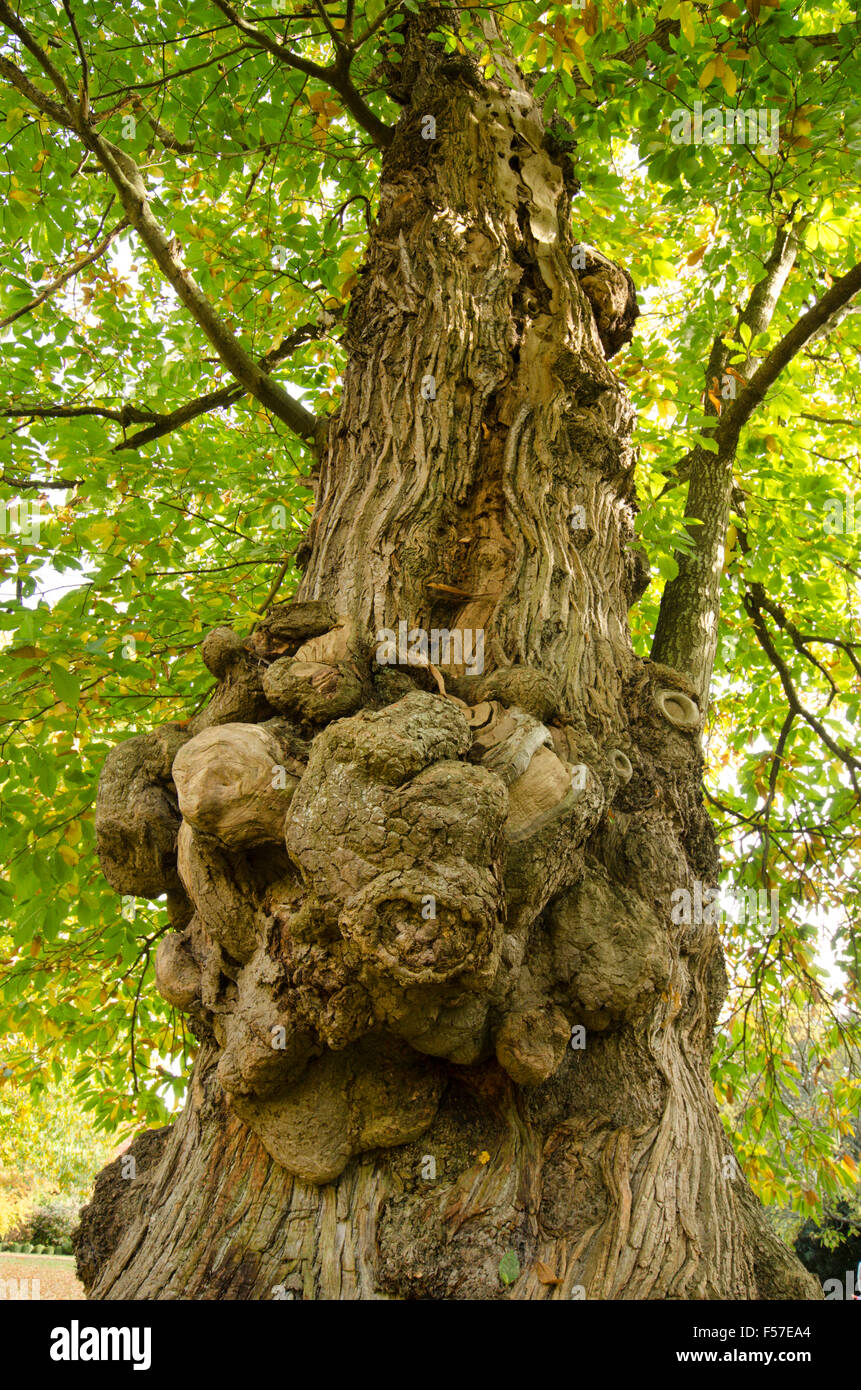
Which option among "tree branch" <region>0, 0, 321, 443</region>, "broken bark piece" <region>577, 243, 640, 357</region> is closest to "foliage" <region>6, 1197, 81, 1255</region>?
"tree branch" <region>0, 0, 321, 443</region>

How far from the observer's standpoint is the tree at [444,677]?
2.09m

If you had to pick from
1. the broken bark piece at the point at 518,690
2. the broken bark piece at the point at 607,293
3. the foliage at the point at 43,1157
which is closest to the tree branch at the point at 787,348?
the broken bark piece at the point at 607,293

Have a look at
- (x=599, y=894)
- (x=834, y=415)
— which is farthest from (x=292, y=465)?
(x=599, y=894)

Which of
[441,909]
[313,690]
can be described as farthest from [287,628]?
[441,909]

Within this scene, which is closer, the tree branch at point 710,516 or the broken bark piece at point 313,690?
the broken bark piece at point 313,690

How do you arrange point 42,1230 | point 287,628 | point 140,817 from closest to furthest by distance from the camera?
1. point 140,817
2. point 287,628
3. point 42,1230

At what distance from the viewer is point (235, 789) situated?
7.14 feet

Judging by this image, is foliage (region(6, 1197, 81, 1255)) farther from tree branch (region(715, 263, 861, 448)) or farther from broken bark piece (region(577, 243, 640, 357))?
broken bark piece (region(577, 243, 640, 357))

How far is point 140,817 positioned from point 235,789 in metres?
0.52

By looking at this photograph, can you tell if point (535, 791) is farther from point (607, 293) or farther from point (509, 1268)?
point (607, 293)

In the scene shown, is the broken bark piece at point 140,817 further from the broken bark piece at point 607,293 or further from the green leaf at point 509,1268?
the broken bark piece at point 607,293

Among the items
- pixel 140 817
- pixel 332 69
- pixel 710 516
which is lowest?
pixel 140 817

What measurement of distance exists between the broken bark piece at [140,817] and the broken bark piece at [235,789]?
0.36 m
